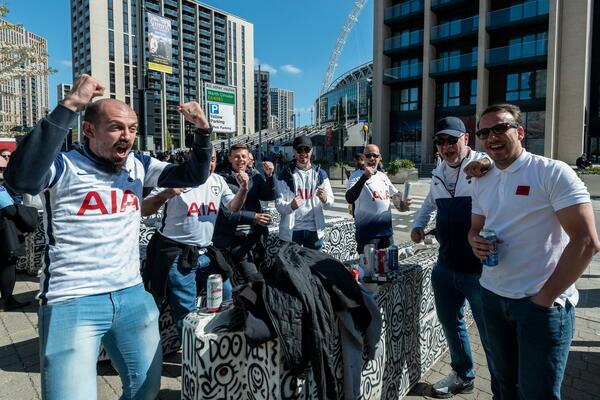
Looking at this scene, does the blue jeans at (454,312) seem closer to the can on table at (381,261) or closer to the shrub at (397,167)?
the can on table at (381,261)

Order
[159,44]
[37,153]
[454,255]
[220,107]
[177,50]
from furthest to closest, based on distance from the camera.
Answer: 1. [177,50]
2. [220,107]
3. [159,44]
4. [454,255]
5. [37,153]

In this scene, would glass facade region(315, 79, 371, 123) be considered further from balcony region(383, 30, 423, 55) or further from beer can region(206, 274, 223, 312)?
beer can region(206, 274, 223, 312)

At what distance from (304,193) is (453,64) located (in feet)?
109

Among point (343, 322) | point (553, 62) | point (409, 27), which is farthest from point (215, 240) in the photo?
point (409, 27)

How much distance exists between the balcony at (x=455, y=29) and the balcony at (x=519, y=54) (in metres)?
2.63

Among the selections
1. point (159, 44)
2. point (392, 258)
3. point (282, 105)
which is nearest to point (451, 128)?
point (392, 258)

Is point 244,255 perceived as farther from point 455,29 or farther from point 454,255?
point 455,29

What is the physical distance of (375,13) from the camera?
36938mm

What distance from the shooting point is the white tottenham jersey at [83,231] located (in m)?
1.88

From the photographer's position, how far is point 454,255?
111 inches

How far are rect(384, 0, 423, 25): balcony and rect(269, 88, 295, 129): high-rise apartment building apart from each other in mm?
122503

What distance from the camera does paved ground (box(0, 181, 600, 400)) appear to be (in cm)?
312

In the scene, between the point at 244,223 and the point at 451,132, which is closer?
the point at 451,132

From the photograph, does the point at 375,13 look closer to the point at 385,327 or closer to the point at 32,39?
the point at 32,39
